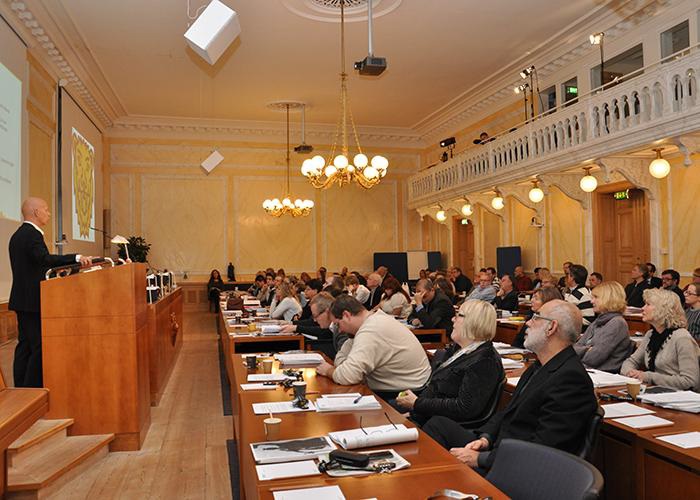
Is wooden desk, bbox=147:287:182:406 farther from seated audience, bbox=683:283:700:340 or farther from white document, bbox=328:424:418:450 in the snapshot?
seated audience, bbox=683:283:700:340

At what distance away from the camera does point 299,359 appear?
437 cm

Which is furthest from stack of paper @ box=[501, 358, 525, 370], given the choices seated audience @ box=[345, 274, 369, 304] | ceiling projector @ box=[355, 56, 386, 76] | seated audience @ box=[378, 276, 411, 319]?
seated audience @ box=[345, 274, 369, 304]

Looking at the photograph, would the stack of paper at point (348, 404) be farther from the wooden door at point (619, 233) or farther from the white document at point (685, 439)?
the wooden door at point (619, 233)

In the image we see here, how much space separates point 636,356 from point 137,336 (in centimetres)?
372

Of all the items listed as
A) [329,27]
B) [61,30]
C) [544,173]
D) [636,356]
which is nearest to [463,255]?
[544,173]

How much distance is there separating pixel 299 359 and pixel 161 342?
10.7 ft

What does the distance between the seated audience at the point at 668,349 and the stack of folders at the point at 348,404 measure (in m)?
1.86

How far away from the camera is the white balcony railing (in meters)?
7.61

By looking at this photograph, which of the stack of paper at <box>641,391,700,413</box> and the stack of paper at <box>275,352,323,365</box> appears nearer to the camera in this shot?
the stack of paper at <box>641,391,700,413</box>

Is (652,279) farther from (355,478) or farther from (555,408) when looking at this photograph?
(355,478)

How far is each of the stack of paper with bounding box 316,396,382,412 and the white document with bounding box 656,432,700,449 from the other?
50.4 inches

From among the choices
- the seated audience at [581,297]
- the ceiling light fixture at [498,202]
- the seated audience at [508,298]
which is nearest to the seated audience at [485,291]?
the seated audience at [508,298]

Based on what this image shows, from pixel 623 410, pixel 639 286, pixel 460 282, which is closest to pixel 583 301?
pixel 639 286

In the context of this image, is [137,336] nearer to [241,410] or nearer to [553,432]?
[241,410]
